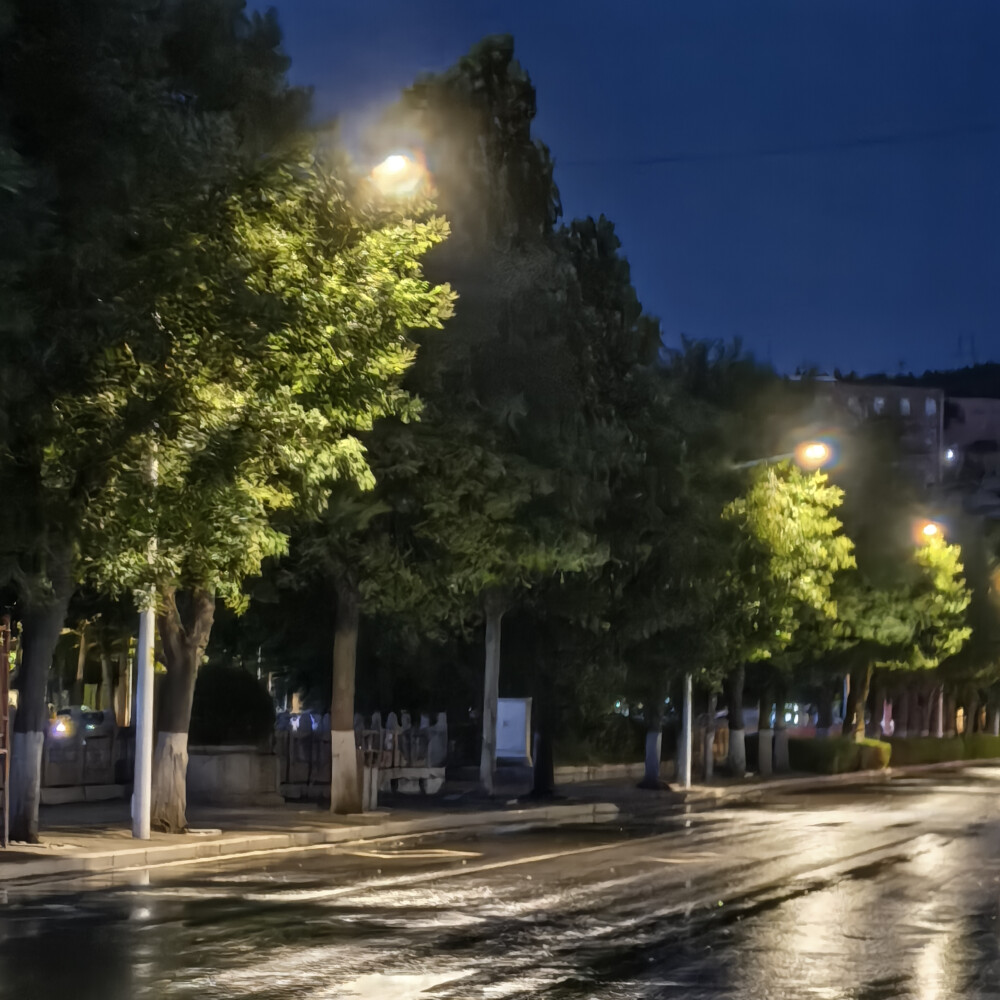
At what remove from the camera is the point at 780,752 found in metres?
54.1

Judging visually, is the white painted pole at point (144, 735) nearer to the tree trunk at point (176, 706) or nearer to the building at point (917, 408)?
the tree trunk at point (176, 706)

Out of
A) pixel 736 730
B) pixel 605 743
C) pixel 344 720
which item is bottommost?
pixel 605 743

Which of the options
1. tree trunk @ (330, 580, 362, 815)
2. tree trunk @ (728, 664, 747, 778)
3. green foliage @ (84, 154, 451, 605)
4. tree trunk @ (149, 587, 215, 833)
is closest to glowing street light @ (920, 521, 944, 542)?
tree trunk @ (728, 664, 747, 778)

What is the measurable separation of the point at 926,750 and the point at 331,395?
54360 millimetres

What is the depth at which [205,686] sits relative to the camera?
100 ft

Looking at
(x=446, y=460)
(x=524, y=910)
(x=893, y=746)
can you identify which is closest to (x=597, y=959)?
(x=524, y=910)

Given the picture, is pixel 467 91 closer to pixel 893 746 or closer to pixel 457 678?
pixel 457 678

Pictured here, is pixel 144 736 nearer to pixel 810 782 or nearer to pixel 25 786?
pixel 25 786

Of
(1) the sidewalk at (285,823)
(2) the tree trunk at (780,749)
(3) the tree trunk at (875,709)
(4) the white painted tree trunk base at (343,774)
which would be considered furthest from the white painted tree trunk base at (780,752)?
(4) the white painted tree trunk base at (343,774)

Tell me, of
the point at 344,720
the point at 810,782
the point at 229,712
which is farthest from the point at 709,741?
the point at 344,720

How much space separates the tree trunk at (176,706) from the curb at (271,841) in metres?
1.12

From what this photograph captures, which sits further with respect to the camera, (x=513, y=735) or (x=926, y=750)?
(x=926, y=750)

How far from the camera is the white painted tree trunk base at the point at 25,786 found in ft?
65.6

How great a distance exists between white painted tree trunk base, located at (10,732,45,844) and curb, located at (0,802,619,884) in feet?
3.97
